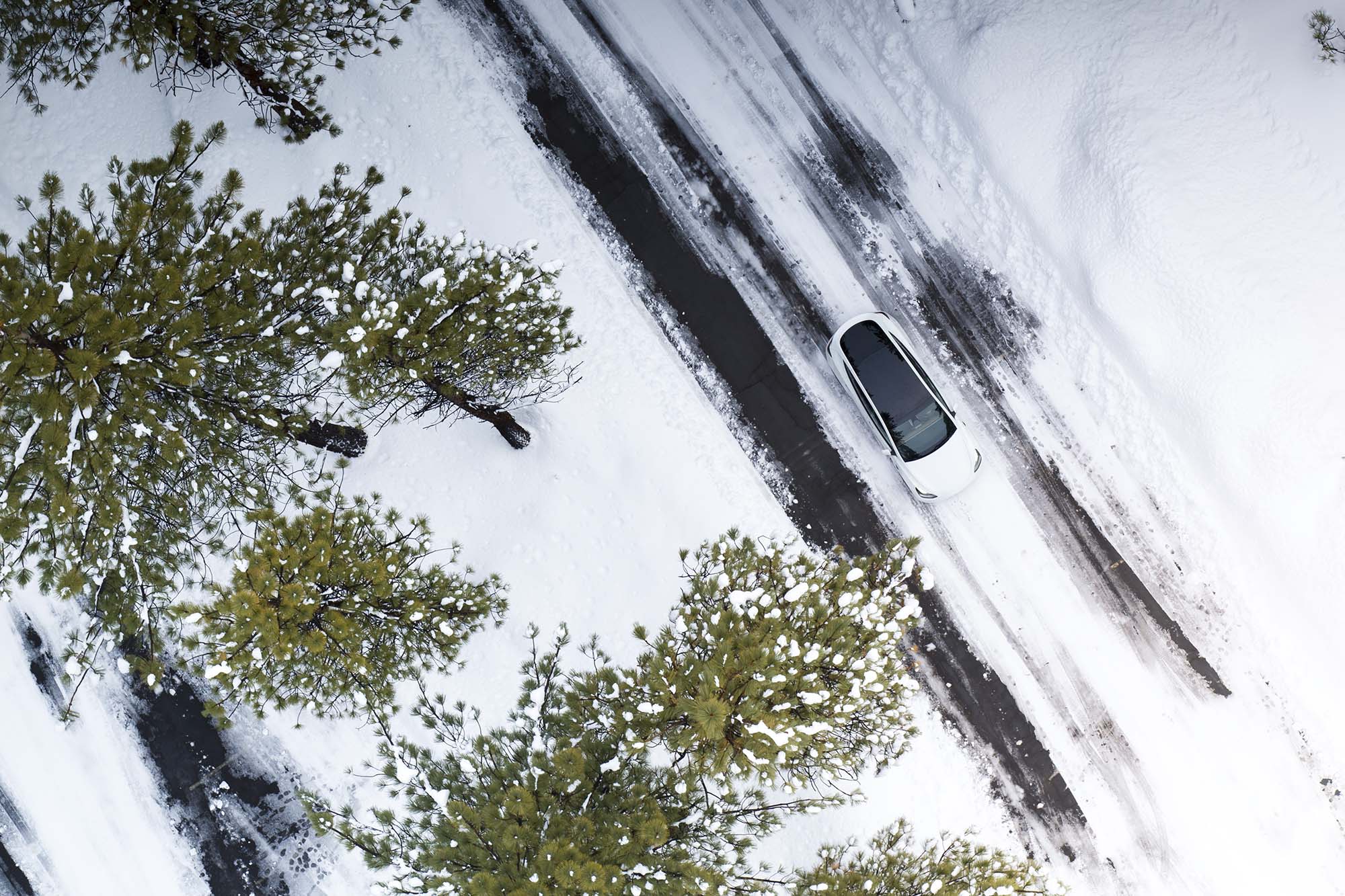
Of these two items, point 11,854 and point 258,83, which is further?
point 11,854

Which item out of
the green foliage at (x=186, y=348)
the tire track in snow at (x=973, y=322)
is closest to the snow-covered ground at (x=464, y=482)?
the green foliage at (x=186, y=348)

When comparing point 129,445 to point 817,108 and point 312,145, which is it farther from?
point 817,108

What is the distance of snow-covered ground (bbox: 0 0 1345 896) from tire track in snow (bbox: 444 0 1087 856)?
0.35m

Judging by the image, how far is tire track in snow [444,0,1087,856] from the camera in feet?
44.4

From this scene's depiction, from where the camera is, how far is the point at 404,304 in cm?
862

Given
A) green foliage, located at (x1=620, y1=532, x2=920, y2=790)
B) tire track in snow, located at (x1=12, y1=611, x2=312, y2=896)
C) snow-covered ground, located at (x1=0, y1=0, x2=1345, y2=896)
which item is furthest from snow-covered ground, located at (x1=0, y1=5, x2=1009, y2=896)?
green foliage, located at (x1=620, y1=532, x2=920, y2=790)

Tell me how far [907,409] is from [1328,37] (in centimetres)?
895

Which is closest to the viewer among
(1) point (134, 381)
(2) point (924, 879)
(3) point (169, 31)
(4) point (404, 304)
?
(1) point (134, 381)

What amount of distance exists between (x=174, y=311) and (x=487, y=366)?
3.24 m

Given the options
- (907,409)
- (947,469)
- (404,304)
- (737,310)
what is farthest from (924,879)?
(404,304)

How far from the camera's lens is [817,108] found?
13.9 m

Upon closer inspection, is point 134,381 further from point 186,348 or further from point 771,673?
point 771,673

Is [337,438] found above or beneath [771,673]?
above

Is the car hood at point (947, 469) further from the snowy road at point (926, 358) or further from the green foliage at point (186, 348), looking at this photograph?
the green foliage at point (186, 348)
